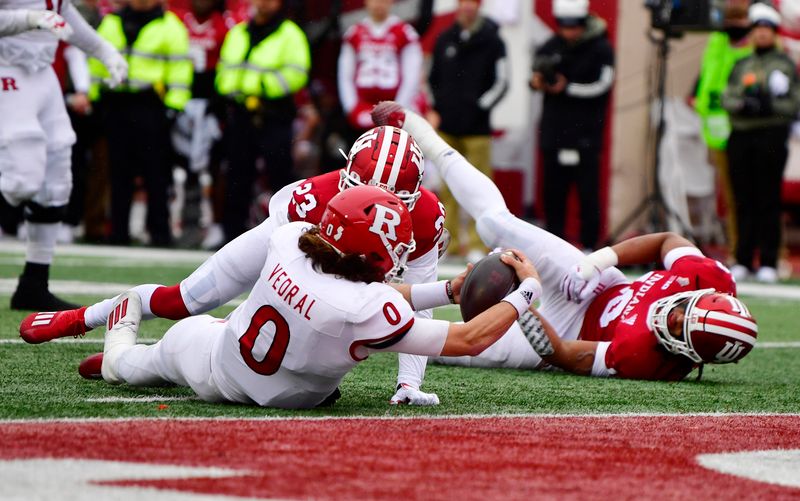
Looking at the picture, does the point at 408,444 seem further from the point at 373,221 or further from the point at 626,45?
the point at 626,45

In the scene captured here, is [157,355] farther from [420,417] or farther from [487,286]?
[487,286]

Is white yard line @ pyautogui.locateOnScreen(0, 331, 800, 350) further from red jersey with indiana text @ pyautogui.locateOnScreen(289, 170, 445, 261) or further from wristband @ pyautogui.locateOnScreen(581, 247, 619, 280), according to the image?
wristband @ pyautogui.locateOnScreen(581, 247, 619, 280)

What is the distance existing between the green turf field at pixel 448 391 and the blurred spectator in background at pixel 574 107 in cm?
471

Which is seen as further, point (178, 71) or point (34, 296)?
point (178, 71)

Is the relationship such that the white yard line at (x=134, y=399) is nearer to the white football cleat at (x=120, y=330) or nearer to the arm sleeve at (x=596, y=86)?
the white football cleat at (x=120, y=330)

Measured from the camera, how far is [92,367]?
475 centimetres

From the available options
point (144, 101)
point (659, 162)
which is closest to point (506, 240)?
point (659, 162)

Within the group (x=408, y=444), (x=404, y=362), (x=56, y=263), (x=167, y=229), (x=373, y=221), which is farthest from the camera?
(x=167, y=229)

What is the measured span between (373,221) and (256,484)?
1.15 meters

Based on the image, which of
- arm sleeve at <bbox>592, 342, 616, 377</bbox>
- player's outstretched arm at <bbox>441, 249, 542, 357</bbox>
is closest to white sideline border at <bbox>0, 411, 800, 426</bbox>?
player's outstretched arm at <bbox>441, 249, 542, 357</bbox>

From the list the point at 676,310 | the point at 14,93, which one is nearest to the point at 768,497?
the point at 676,310

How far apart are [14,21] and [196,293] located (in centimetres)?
239

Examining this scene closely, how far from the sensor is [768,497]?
315cm

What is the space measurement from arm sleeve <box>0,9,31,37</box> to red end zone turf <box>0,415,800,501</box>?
319 cm
